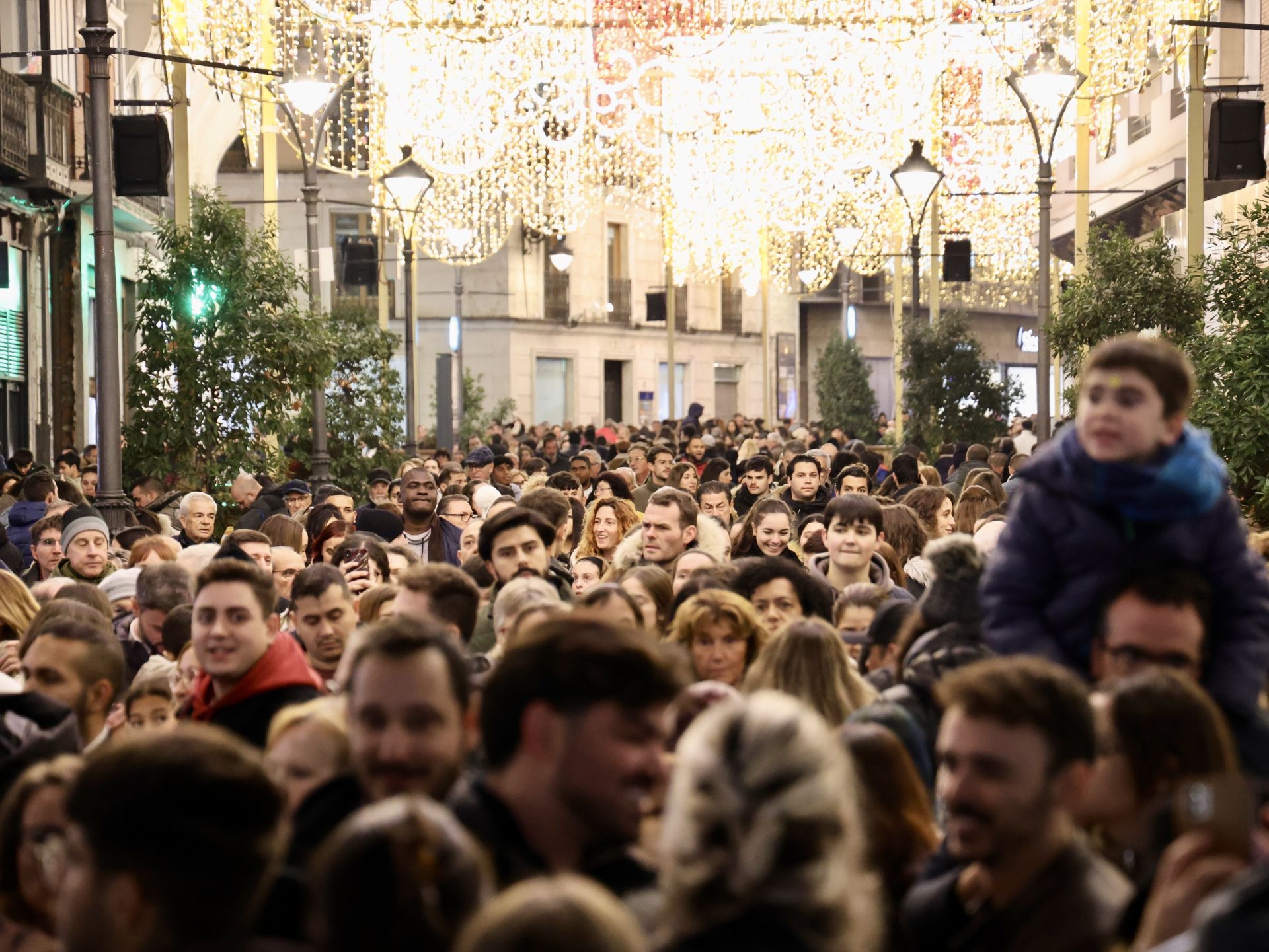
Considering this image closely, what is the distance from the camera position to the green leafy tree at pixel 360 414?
73.5 ft

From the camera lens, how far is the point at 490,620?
832 centimetres

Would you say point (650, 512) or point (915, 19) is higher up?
point (915, 19)

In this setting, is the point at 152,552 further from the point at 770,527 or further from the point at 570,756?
the point at 570,756

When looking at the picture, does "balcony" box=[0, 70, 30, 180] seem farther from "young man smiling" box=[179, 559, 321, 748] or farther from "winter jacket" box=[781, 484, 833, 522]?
"young man smiling" box=[179, 559, 321, 748]

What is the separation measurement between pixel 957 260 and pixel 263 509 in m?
17.3

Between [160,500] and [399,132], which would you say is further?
[399,132]

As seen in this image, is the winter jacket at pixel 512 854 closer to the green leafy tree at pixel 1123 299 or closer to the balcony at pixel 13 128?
the green leafy tree at pixel 1123 299

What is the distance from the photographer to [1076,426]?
5.09 metres

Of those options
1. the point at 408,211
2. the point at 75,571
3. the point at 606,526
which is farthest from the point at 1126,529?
the point at 408,211

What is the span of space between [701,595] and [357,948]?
4.00 meters

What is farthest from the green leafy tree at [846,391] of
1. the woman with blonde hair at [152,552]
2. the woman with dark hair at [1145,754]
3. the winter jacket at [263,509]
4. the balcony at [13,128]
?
the woman with dark hair at [1145,754]

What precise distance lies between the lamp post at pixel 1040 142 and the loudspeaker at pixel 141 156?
820 centimetres

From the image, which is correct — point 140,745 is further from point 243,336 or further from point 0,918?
point 243,336

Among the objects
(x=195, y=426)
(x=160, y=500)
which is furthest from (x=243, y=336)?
(x=160, y=500)
